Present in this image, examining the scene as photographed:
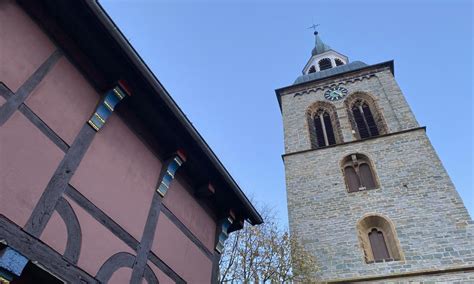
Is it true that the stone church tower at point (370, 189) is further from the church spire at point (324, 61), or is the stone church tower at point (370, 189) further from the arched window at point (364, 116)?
the church spire at point (324, 61)

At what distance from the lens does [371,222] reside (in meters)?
15.3

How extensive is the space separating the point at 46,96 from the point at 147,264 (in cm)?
247

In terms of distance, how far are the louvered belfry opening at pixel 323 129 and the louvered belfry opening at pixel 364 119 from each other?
Result: 1405 millimetres

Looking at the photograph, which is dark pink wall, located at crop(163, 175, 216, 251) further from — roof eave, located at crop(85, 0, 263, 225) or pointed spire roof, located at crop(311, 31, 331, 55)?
pointed spire roof, located at crop(311, 31, 331, 55)

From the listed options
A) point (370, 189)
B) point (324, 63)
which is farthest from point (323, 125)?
point (324, 63)

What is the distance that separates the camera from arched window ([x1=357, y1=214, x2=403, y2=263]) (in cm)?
1398

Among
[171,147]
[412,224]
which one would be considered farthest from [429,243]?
[171,147]

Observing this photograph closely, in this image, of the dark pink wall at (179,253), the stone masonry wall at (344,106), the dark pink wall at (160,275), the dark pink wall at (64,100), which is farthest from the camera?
the stone masonry wall at (344,106)

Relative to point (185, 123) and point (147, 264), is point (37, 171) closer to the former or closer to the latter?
point (147, 264)

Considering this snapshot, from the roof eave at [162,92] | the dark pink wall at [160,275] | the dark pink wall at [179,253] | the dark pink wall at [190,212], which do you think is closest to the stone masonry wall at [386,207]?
the dark pink wall at [190,212]

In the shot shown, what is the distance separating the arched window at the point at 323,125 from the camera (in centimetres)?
2058

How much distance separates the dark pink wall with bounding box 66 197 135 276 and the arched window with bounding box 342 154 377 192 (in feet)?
45.3

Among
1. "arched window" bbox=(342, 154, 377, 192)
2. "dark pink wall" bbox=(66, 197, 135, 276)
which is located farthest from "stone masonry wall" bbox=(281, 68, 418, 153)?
"dark pink wall" bbox=(66, 197, 135, 276)

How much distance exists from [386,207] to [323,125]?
7309 mm
